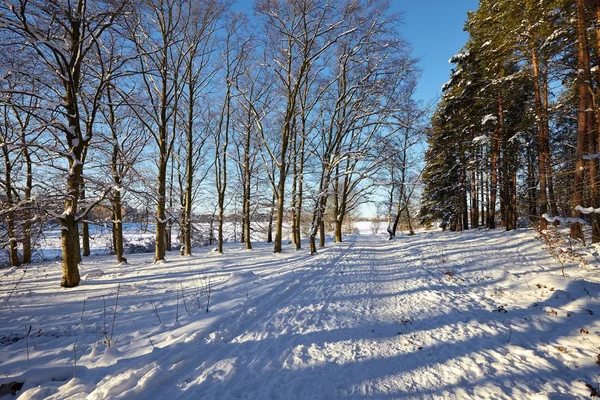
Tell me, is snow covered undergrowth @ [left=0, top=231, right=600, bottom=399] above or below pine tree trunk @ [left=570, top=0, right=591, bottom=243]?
below

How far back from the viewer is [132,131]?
43.5 feet

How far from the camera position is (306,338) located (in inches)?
148

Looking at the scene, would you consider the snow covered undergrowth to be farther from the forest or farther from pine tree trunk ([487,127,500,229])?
pine tree trunk ([487,127,500,229])

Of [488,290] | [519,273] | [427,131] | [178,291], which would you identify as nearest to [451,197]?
[427,131]

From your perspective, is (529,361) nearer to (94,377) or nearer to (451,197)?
(94,377)

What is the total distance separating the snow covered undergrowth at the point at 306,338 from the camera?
2.68 meters

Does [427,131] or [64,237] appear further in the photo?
[427,131]

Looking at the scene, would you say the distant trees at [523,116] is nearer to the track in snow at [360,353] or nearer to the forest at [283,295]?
the forest at [283,295]

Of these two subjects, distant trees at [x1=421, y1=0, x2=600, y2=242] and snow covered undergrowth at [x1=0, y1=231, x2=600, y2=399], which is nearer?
snow covered undergrowth at [x1=0, y1=231, x2=600, y2=399]

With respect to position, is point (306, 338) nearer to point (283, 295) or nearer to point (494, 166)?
point (283, 295)

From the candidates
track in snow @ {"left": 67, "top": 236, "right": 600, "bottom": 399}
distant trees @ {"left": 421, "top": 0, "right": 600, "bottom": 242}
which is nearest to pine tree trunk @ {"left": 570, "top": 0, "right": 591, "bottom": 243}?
distant trees @ {"left": 421, "top": 0, "right": 600, "bottom": 242}

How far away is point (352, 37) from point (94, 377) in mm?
14473

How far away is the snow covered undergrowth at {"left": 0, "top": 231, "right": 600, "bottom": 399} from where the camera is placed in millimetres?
2684

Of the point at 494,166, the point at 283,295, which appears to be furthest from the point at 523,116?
the point at 283,295
